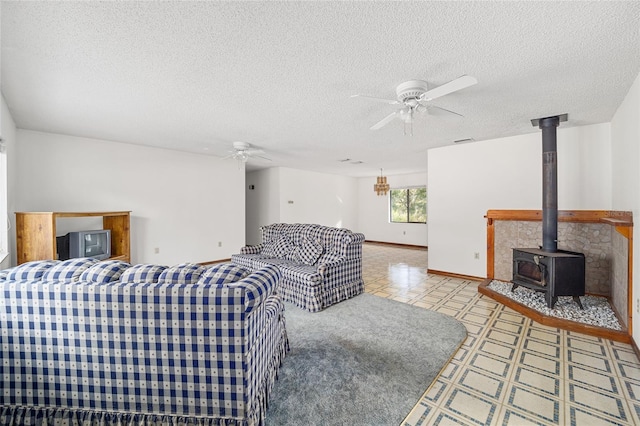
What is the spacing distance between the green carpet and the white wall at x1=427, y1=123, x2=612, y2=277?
2099 mm

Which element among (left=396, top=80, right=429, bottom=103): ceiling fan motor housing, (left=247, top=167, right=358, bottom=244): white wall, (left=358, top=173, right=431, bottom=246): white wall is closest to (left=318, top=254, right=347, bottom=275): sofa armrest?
(left=396, top=80, right=429, bottom=103): ceiling fan motor housing

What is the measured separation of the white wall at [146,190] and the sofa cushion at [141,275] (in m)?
3.95

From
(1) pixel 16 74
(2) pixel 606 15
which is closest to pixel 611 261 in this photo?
(2) pixel 606 15

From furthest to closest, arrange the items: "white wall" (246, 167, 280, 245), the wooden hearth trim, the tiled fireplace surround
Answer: "white wall" (246, 167, 280, 245)
the tiled fireplace surround
the wooden hearth trim

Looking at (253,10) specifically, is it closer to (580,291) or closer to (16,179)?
(580,291)

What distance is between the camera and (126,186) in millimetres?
4816

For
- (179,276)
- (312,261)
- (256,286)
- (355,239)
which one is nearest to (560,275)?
(355,239)

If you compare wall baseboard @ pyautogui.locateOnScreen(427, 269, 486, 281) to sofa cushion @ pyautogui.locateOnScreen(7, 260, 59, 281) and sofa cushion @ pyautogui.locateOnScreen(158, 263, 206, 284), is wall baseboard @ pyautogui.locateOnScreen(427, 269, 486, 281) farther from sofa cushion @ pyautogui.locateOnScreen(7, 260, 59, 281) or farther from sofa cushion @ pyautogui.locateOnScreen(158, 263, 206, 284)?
sofa cushion @ pyautogui.locateOnScreen(7, 260, 59, 281)

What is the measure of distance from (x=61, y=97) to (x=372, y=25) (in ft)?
10.3

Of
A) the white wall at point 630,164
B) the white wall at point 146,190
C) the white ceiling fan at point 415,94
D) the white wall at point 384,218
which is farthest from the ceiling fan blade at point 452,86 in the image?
the white wall at point 384,218

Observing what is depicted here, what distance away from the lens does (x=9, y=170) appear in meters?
3.20

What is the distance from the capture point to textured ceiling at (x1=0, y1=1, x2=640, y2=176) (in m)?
1.54

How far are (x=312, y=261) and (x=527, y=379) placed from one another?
257 centimetres

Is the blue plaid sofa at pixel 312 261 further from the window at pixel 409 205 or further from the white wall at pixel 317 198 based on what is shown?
the window at pixel 409 205
